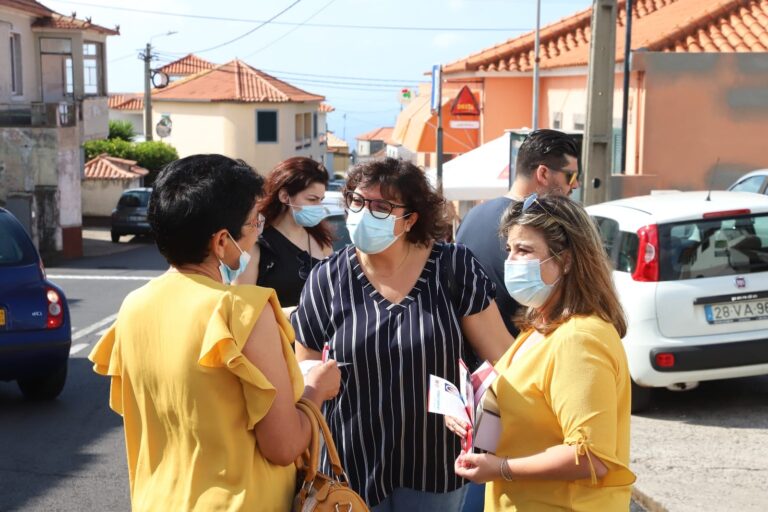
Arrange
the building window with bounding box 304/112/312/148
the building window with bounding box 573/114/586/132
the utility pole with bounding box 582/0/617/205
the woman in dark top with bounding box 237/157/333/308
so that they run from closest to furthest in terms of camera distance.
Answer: the woman in dark top with bounding box 237/157/333/308 → the utility pole with bounding box 582/0/617/205 → the building window with bounding box 573/114/586/132 → the building window with bounding box 304/112/312/148

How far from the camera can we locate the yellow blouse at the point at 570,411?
2967 millimetres

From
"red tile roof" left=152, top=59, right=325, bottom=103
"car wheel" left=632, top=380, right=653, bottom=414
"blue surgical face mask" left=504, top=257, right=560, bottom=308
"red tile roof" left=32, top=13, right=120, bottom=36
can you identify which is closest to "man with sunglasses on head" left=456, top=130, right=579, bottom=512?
"blue surgical face mask" left=504, top=257, right=560, bottom=308

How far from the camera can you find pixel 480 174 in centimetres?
1789

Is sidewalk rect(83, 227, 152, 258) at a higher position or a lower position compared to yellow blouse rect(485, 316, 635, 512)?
lower

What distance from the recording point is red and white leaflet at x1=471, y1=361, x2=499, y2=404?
3240 mm

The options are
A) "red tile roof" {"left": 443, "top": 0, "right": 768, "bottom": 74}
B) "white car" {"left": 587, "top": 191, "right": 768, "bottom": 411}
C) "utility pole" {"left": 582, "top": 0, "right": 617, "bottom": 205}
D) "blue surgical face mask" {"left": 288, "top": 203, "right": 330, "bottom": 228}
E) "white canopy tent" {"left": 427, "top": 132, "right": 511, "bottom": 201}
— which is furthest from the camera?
"red tile roof" {"left": 443, "top": 0, "right": 768, "bottom": 74}

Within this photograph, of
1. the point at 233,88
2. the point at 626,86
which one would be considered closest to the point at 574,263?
the point at 626,86

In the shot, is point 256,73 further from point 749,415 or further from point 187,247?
point 187,247

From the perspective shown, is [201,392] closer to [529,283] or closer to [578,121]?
[529,283]

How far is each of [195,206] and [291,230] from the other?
2.65 m

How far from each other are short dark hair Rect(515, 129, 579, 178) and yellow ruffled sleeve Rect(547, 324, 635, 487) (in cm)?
187

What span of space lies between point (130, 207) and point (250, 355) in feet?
113

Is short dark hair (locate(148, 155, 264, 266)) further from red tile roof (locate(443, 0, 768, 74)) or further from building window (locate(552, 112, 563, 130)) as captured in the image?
building window (locate(552, 112, 563, 130))

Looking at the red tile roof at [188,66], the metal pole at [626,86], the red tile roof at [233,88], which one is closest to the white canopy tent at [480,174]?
the metal pole at [626,86]
